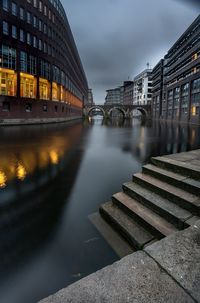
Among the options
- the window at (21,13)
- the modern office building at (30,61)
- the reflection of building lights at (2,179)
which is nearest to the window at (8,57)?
the modern office building at (30,61)

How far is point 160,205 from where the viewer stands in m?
3.98

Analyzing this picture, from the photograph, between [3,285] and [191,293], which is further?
[3,285]

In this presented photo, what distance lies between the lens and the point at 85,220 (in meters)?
4.37

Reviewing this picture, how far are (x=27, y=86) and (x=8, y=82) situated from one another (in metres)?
3.80

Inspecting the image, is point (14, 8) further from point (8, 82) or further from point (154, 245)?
A: point (154, 245)

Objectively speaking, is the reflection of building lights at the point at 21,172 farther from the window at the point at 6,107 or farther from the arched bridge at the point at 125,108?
the arched bridge at the point at 125,108

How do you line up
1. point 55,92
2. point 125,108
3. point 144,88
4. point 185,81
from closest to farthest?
point 55,92
point 185,81
point 125,108
point 144,88

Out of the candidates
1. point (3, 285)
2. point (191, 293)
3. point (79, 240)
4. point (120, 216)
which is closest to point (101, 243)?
point (79, 240)

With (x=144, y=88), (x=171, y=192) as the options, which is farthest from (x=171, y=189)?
(x=144, y=88)

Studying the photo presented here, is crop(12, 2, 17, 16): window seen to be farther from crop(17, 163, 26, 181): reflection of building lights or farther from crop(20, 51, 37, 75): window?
crop(17, 163, 26, 181): reflection of building lights

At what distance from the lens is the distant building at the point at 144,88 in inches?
4461

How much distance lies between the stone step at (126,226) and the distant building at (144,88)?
11558 cm

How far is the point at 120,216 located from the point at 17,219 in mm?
2303

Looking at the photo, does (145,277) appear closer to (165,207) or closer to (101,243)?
(101,243)
